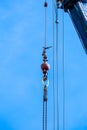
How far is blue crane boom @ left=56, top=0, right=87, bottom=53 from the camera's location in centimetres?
4494

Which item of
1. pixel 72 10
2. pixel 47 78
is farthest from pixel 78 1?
pixel 47 78

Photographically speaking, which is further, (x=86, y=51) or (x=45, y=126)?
(x=86, y=51)

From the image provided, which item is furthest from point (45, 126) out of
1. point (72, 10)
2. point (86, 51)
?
point (72, 10)

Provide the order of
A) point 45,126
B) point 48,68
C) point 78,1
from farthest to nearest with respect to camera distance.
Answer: point 78,1 < point 48,68 < point 45,126

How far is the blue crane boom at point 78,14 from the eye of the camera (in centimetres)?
4494

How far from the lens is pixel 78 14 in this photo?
45469mm

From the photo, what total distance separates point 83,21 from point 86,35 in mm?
1087

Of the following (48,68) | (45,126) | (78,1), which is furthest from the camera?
(78,1)

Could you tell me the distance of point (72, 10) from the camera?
151ft

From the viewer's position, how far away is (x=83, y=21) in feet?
147

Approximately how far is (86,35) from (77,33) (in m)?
0.96

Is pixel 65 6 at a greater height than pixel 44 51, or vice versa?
pixel 65 6

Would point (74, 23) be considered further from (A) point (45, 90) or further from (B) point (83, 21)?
(A) point (45, 90)

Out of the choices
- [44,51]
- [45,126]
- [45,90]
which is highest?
[44,51]
